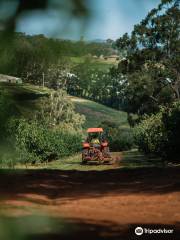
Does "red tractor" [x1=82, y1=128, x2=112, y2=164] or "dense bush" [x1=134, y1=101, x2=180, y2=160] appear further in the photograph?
"red tractor" [x1=82, y1=128, x2=112, y2=164]

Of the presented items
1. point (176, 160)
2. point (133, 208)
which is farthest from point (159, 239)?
point (176, 160)

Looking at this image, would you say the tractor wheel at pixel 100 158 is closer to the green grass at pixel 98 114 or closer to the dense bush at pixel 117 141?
the dense bush at pixel 117 141

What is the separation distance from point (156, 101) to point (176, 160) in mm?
13085

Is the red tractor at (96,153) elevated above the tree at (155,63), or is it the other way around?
the tree at (155,63)

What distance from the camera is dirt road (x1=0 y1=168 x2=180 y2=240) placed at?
3.59 ft

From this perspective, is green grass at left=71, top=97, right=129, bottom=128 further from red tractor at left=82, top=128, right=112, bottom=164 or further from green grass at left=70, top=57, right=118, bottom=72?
green grass at left=70, top=57, right=118, bottom=72

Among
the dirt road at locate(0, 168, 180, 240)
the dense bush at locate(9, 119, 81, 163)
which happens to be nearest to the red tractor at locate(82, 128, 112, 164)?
the dense bush at locate(9, 119, 81, 163)

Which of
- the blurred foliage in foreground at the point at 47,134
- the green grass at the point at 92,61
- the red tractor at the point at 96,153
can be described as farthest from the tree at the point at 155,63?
the green grass at the point at 92,61

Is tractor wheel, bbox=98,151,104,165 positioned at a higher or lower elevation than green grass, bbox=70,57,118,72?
lower

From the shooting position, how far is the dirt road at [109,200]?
110cm

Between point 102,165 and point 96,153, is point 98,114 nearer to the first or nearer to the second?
point 96,153

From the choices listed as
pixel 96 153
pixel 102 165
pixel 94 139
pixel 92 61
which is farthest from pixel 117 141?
pixel 92 61

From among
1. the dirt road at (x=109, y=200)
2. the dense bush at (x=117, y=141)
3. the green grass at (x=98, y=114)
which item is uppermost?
the green grass at (x=98, y=114)

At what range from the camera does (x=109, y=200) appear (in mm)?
11953
